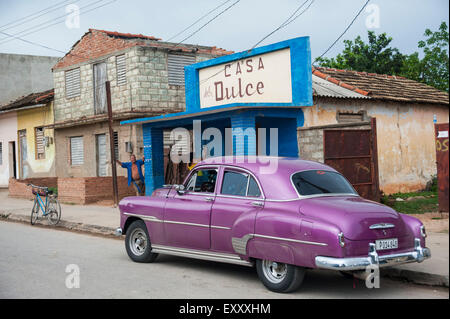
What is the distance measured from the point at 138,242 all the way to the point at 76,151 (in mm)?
16985

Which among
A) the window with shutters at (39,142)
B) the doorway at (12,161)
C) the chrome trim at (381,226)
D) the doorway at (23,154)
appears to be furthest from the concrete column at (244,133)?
the doorway at (12,161)

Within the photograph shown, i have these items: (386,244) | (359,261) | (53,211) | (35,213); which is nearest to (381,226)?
(386,244)

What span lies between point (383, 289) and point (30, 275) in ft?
15.5

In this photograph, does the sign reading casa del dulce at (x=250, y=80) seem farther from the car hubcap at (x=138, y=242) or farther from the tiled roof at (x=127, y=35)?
the tiled roof at (x=127, y=35)

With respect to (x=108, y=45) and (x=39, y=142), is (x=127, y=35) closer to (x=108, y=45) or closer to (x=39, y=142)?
(x=108, y=45)

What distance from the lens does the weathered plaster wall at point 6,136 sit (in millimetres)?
→ 29188

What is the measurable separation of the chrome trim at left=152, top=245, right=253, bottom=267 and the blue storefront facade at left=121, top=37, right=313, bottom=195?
4.69 meters

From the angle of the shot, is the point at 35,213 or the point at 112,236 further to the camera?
the point at 35,213

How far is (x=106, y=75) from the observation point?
2277 centimetres

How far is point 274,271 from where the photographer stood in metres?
6.80

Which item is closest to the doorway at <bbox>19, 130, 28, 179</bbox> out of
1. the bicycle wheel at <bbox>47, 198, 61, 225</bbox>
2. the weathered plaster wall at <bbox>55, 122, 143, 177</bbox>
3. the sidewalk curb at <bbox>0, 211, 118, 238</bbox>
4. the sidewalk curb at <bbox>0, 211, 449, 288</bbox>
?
the weathered plaster wall at <bbox>55, 122, 143, 177</bbox>

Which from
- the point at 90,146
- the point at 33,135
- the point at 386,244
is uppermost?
the point at 33,135

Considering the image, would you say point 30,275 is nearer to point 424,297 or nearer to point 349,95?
point 424,297

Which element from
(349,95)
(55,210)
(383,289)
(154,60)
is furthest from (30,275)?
(154,60)
